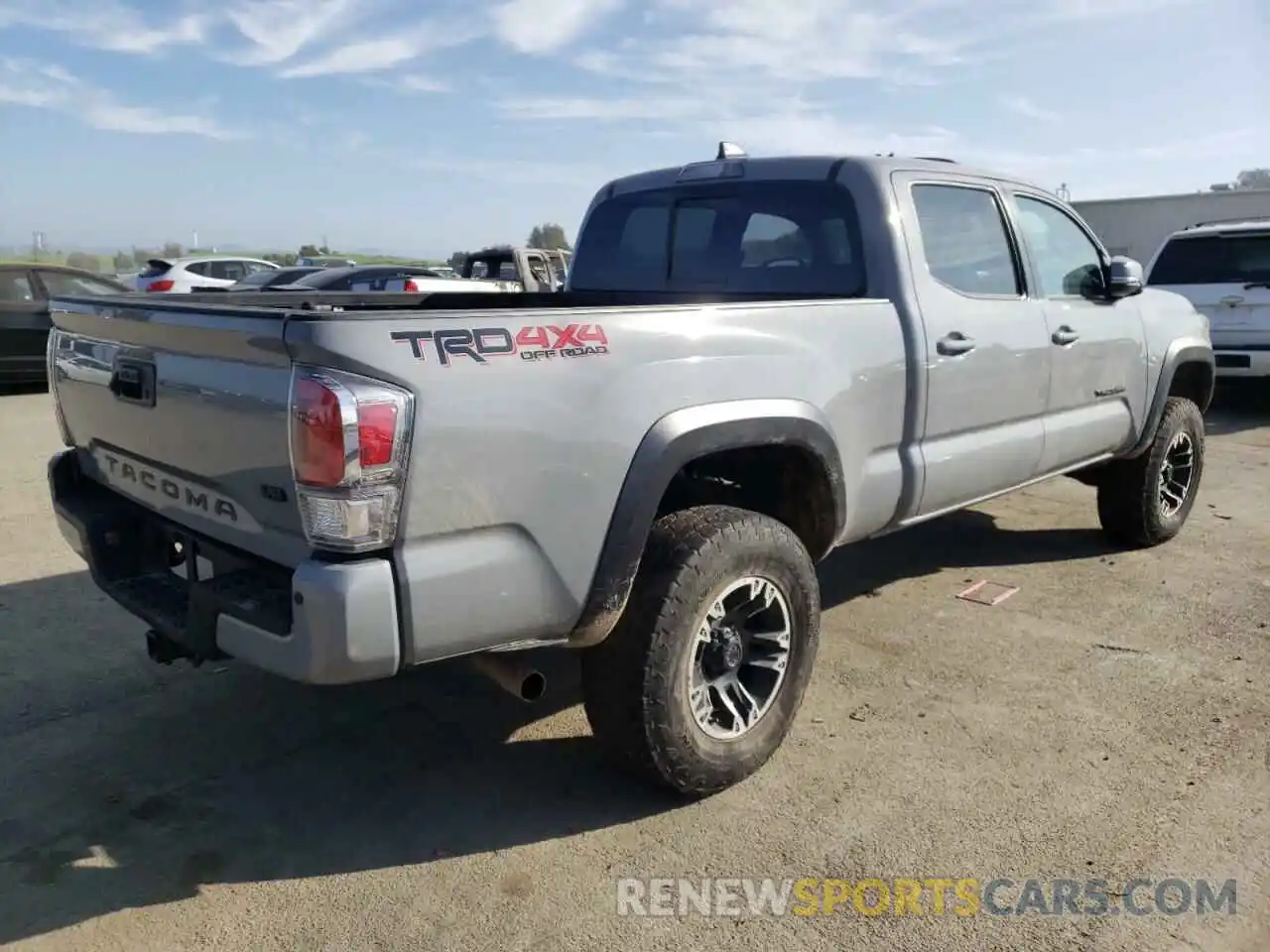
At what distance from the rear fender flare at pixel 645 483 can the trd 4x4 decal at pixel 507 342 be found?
0.32m

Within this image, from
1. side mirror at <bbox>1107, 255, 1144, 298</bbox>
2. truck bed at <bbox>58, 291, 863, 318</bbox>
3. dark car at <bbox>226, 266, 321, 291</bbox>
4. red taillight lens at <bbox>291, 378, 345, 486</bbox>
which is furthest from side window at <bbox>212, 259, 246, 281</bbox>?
red taillight lens at <bbox>291, 378, 345, 486</bbox>

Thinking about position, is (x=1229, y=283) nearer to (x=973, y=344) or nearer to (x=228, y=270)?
(x=973, y=344)

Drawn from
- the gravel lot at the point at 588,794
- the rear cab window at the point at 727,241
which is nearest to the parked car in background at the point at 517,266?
the rear cab window at the point at 727,241

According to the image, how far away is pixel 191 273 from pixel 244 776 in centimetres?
1670

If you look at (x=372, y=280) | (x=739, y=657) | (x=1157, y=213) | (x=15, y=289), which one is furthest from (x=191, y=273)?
(x=1157, y=213)

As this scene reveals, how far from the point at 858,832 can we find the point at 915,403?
61.0 inches

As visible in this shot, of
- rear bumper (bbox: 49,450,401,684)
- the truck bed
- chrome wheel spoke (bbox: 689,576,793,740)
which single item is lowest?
chrome wheel spoke (bbox: 689,576,793,740)

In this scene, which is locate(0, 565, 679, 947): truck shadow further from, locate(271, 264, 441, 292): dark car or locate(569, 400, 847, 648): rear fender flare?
locate(271, 264, 441, 292): dark car

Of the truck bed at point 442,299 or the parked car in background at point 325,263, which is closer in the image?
the truck bed at point 442,299

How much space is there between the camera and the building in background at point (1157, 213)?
20109 millimetres

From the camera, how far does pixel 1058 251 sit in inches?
188

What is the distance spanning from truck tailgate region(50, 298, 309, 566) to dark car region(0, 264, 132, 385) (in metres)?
9.11

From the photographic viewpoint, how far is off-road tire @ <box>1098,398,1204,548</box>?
17.8 ft

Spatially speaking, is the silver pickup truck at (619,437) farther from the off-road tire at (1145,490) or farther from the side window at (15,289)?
the side window at (15,289)
